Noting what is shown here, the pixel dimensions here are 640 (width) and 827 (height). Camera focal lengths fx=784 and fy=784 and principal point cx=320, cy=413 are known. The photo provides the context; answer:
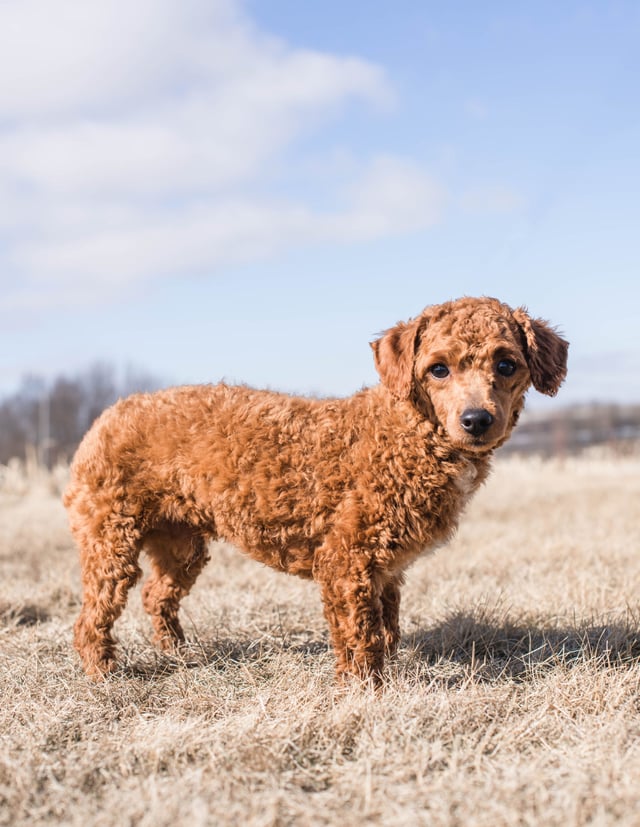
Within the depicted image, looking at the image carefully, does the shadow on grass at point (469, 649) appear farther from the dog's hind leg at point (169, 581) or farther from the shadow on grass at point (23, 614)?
the shadow on grass at point (23, 614)

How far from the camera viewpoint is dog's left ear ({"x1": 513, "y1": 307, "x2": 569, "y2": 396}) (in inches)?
153

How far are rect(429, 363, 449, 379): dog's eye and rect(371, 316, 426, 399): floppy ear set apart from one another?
0.35 ft

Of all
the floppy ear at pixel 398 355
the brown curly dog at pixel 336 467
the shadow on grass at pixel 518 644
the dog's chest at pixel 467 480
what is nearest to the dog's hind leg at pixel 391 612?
the brown curly dog at pixel 336 467

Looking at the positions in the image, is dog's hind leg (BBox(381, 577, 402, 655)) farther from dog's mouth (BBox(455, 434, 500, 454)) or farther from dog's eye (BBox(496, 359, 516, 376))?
dog's eye (BBox(496, 359, 516, 376))

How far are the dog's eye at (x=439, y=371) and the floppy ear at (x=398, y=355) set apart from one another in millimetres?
106

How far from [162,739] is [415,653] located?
5.50 ft

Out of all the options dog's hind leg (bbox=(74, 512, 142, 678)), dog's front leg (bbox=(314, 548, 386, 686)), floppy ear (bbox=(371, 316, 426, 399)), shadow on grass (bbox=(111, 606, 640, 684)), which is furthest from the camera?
dog's hind leg (bbox=(74, 512, 142, 678))

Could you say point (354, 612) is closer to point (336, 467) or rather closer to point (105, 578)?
point (336, 467)

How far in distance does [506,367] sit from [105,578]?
2.36 meters

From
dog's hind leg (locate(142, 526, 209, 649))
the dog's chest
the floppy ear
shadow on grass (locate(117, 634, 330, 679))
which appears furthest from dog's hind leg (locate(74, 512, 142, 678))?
the dog's chest

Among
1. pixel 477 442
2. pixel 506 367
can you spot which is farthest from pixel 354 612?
pixel 506 367

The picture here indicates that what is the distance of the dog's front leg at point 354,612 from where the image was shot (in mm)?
3711

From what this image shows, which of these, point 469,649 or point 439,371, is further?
point 469,649

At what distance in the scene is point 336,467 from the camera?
388cm
